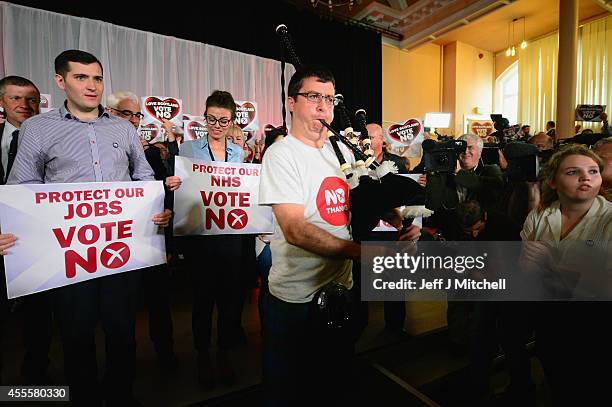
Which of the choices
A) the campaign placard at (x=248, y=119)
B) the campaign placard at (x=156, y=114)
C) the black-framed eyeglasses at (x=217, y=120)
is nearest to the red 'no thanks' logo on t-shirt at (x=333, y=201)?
the black-framed eyeglasses at (x=217, y=120)

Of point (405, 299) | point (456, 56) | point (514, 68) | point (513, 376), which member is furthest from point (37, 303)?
point (514, 68)

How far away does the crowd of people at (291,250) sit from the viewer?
119cm

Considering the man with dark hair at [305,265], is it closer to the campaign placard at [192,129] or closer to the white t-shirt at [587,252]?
the white t-shirt at [587,252]

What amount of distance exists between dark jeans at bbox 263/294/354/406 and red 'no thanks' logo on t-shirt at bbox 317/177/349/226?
1.03 feet

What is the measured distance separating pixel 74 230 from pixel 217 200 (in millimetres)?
799

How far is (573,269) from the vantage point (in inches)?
52.2

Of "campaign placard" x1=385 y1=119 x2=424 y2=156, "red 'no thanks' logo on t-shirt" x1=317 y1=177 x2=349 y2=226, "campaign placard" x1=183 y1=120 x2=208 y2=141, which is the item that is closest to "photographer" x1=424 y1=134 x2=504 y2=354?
"red 'no thanks' logo on t-shirt" x1=317 y1=177 x2=349 y2=226

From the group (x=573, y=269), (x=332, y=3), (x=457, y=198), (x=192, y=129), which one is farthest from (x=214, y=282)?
(x=332, y=3)

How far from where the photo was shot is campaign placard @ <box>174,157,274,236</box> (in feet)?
6.59

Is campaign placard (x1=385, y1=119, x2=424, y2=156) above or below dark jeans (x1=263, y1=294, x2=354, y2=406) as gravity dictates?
above

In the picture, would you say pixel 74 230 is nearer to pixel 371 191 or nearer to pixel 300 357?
pixel 300 357

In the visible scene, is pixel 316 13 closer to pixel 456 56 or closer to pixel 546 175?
pixel 456 56

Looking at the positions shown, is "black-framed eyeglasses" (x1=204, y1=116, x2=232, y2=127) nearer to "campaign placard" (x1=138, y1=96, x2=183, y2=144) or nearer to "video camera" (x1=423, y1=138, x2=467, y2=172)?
"video camera" (x1=423, y1=138, x2=467, y2=172)

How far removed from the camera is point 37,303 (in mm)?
2012
